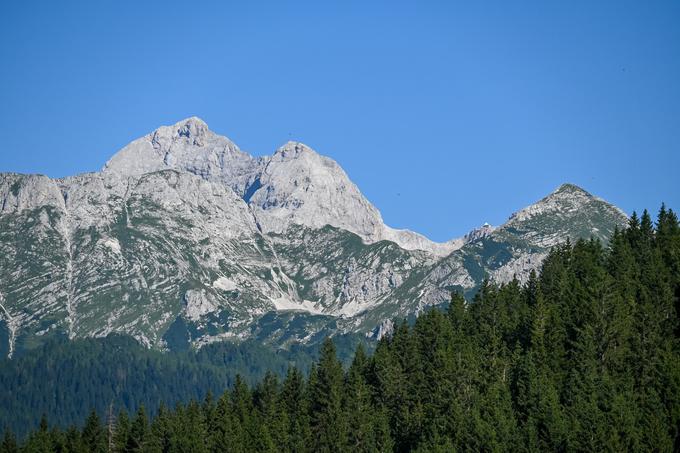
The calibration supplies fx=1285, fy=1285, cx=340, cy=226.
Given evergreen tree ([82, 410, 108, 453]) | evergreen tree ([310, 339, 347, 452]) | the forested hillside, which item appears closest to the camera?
the forested hillside

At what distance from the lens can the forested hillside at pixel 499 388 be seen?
447 feet

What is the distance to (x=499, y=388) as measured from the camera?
15162cm

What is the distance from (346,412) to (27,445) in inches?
2285

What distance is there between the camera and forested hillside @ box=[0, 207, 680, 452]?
136m

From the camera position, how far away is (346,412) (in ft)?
547

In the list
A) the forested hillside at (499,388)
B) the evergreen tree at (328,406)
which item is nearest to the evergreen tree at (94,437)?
the forested hillside at (499,388)

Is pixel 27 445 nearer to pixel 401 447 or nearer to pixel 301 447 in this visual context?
pixel 301 447

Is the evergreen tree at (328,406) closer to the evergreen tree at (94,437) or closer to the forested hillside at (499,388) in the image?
the forested hillside at (499,388)

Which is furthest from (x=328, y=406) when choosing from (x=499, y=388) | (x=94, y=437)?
(x=94, y=437)

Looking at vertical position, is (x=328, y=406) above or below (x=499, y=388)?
above

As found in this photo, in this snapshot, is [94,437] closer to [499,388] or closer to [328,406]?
[328,406]

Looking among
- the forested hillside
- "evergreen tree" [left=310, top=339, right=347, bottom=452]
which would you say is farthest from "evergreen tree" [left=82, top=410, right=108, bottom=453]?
"evergreen tree" [left=310, top=339, right=347, bottom=452]

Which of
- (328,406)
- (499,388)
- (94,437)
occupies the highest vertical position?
(94,437)

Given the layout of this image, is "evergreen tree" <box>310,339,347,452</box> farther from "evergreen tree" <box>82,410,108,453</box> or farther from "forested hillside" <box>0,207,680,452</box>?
"evergreen tree" <box>82,410,108,453</box>
